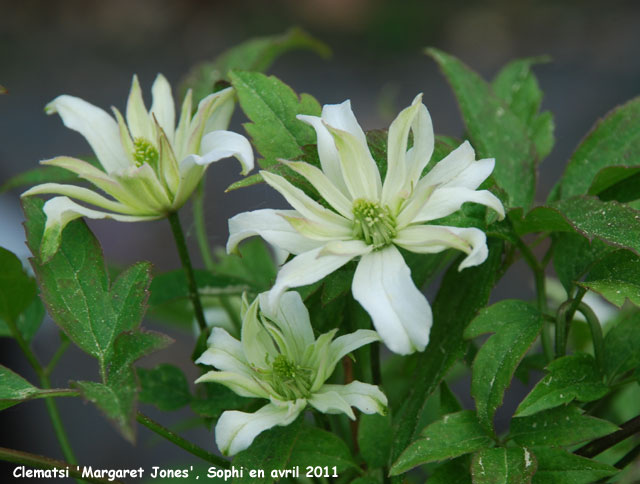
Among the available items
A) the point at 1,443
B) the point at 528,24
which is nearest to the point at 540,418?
the point at 1,443

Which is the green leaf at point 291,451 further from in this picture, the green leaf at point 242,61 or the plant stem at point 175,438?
the green leaf at point 242,61

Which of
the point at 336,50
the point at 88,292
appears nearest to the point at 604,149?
the point at 88,292

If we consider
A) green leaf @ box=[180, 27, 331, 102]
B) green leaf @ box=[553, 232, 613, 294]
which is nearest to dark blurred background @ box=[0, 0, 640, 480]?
green leaf @ box=[180, 27, 331, 102]

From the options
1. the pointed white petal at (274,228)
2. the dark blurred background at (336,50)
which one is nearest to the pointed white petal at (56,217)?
the pointed white petal at (274,228)

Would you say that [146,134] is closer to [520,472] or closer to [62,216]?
[62,216]

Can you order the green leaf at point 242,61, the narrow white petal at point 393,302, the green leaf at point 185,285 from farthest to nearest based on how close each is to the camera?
the green leaf at point 242,61, the green leaf at point 185,285, the narrow white petal at point 393,302

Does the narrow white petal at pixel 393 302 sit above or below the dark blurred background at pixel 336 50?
below
